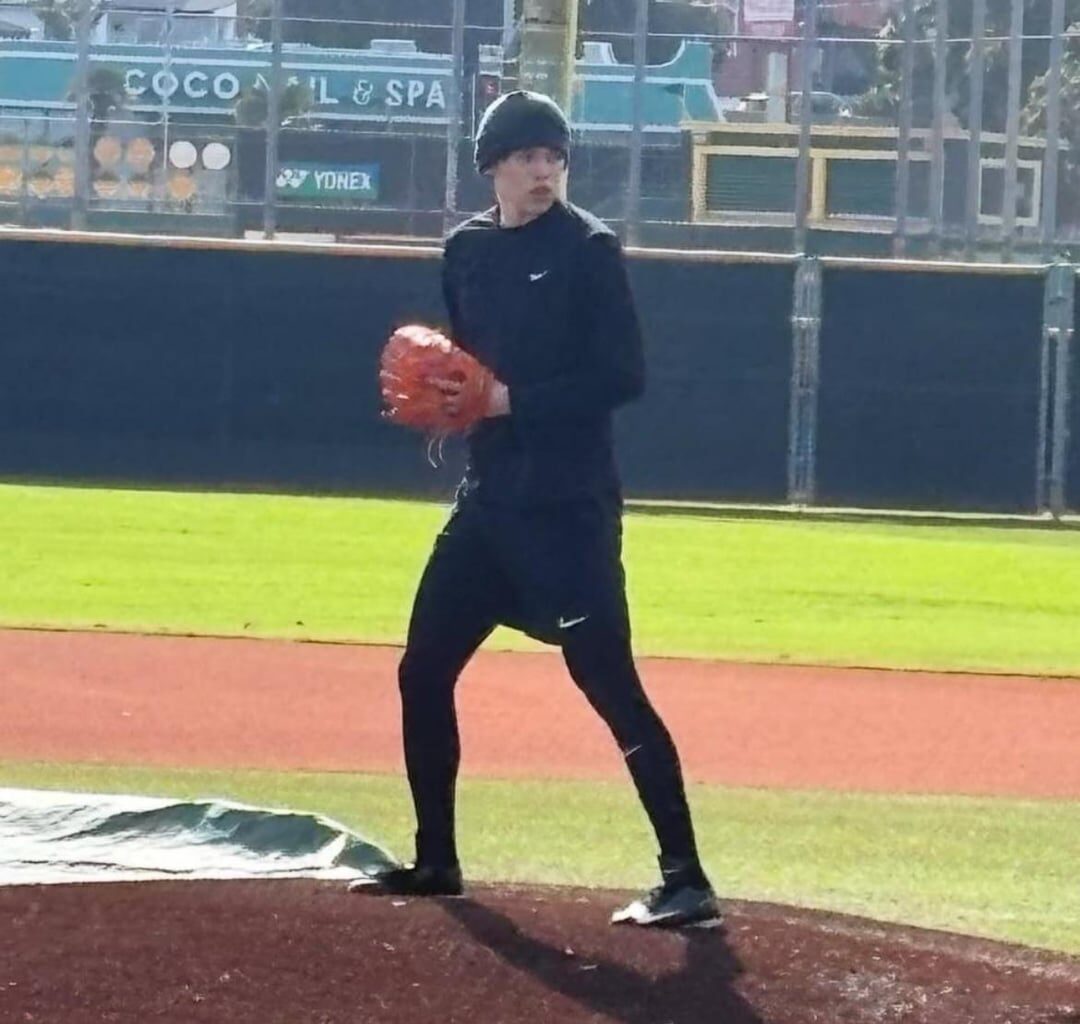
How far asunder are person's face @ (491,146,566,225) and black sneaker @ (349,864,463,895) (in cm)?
149

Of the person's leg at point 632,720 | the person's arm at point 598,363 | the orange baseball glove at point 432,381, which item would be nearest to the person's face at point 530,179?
the person's arm at point 598,363

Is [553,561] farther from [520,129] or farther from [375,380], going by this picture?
[375,380]

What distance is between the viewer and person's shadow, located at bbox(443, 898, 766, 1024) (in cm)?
452

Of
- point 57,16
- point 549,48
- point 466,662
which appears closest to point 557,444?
point 466,662

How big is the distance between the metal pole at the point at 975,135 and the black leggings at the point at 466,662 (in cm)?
1846

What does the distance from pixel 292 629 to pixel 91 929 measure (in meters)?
7.25

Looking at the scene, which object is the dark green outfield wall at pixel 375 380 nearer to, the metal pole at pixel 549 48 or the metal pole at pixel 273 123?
the metal pole at pixel 273 123

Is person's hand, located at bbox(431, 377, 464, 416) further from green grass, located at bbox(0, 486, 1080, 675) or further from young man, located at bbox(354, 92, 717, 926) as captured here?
green grass, located at bbox(0, 486, 1080, 675)

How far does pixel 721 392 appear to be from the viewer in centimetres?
2055

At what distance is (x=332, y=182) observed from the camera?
23.1 meters

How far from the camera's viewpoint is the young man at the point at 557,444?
16.6 ft

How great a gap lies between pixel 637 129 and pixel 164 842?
53.9 feet

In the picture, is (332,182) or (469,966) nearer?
(469,966)

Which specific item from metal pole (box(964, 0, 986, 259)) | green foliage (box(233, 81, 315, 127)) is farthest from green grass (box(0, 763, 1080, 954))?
green foliage (box(233, 81, 315, 127))
